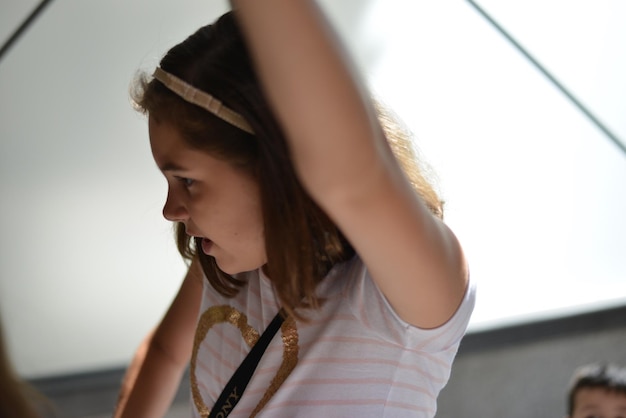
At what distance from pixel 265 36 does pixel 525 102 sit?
4.77 ft

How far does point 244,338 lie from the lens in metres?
0.90

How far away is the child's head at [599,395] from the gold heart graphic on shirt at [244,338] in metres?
0.80

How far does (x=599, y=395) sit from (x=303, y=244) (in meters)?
0.95

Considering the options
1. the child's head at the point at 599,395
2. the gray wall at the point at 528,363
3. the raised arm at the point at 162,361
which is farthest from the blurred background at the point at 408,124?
the raised arm at the point at 162,361

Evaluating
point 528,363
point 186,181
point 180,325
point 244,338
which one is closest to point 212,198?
point 186,181

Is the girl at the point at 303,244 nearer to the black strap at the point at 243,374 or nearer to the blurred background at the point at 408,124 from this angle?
the black strap at the point at 243,374

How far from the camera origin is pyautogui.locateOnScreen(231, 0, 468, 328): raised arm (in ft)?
1.98

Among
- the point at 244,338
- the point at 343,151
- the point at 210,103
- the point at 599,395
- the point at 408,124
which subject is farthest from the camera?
the point at 408,124

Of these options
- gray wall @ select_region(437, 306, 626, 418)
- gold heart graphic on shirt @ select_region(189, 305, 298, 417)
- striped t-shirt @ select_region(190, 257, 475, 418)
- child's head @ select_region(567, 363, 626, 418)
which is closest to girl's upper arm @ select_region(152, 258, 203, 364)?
gold heart graphic on shirt @ select_region(189, 305, 298, 417)

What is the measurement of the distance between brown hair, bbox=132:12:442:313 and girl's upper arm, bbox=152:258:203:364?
Answer: 0.94ft

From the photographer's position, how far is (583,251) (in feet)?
6.81

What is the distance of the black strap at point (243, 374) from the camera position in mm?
863

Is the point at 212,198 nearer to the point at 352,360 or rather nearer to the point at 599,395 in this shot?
the point at 352,360

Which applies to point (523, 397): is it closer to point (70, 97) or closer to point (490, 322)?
point (490, 322)
